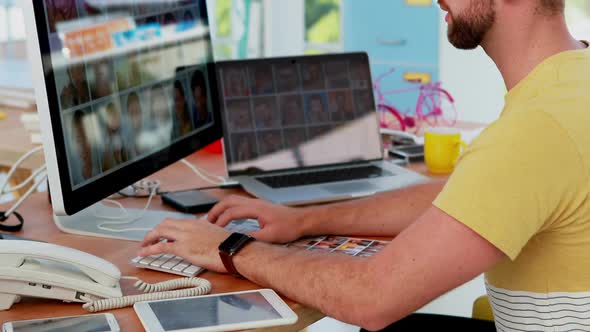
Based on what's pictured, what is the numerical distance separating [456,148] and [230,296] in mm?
A: 878

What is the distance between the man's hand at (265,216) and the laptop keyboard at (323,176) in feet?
0.90

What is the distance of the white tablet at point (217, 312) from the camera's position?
43.8 inches

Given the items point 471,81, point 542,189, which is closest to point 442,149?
point 542,189

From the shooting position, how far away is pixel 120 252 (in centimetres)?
144

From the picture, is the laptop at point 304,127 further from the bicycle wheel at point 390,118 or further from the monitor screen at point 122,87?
the bicycle wheel at point 390,118

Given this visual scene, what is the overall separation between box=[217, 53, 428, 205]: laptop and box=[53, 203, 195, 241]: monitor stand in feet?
0.80

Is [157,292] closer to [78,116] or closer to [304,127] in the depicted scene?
[78,116]

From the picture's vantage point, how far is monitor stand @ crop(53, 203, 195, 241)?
152 cm

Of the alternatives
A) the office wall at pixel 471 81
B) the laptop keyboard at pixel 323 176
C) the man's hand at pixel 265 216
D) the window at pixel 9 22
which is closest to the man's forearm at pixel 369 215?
the man's hand at pixel 265 216

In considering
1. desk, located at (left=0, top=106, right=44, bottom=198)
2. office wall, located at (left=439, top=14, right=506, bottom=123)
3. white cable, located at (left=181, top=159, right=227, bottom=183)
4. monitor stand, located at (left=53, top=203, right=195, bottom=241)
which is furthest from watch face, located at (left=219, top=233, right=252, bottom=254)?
office wall, located at (left=439, top=14, right=506, bottom=123)

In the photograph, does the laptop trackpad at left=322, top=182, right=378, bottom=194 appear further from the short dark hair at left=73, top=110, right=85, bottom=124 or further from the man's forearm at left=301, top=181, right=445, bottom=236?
the short dark hair at left=73, top=110, right=85, bottom=124

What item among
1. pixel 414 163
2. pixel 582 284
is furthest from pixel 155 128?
pixel 582 284

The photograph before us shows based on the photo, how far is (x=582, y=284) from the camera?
1.19 metres

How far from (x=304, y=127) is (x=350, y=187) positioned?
20 cm
